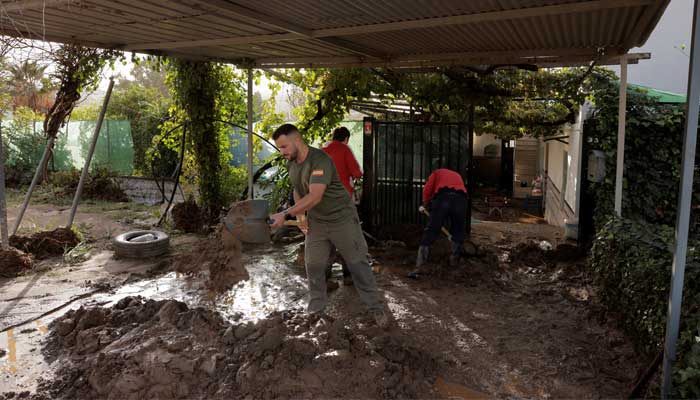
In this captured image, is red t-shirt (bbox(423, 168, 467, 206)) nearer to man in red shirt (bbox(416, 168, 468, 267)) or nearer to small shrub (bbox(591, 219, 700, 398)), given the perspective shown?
man in red shirt (bbox(416, 168, 468, 267))

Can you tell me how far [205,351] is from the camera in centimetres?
408

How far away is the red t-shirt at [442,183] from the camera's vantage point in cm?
689

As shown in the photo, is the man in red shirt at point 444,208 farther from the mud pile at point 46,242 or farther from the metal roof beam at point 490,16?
the mud pile at point 46,242

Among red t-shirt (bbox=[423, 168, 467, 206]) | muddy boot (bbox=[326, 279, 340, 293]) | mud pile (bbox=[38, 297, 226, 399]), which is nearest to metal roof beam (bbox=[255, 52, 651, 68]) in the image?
red t-shirt (bbox=[423, 168, 467, 206])

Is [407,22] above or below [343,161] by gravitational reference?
above

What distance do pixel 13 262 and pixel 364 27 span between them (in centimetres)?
566

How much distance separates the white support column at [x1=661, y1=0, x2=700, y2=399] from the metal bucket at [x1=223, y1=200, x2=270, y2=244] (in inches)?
139

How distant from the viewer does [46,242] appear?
789 cm

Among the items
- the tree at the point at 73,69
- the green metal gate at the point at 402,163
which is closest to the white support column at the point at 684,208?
the green metal gate at the point at 402,163

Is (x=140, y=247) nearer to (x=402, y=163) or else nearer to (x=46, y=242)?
(x=46, y=242)

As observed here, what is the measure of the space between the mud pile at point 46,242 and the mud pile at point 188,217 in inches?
69.5

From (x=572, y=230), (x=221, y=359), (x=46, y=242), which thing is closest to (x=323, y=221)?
(x=221, y=359)

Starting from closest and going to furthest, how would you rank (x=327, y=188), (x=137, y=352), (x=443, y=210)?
(x=137, y=352)
(x=327, y=188)
(x=443, y=210)

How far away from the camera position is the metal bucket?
5.15 metres
